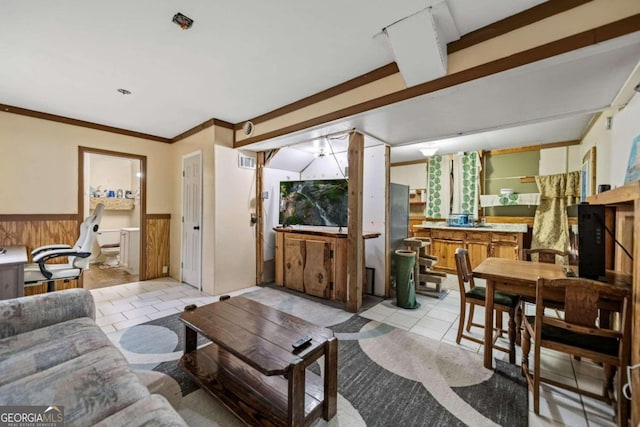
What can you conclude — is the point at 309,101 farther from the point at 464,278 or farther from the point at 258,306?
the point at 464,278

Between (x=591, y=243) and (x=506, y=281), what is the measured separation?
590 mm

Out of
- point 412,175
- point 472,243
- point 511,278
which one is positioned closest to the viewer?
point 511,278

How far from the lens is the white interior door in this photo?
3945 millimetres

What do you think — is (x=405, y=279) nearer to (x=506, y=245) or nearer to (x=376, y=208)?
(x=376, y=208)

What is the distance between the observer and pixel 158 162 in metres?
4.61

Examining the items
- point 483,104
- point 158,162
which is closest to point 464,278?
point 483,104

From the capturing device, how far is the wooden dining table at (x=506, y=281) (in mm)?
1928

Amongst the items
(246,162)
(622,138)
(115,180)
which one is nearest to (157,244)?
(246,162)

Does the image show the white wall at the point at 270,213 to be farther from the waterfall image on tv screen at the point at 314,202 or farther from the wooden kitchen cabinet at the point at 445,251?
the wooden kitchen cabinet at the point at 445,251

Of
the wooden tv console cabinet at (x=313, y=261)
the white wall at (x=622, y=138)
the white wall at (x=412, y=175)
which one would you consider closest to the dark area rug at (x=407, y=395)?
the wooden tv console cabinet at (x=313, y=261)

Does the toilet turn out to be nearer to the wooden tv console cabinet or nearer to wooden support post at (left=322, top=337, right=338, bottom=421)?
the wooden tv console cabinet

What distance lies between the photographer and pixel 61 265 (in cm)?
312

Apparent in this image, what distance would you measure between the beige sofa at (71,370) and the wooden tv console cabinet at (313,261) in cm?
234

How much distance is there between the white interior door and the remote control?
2.93 metres
